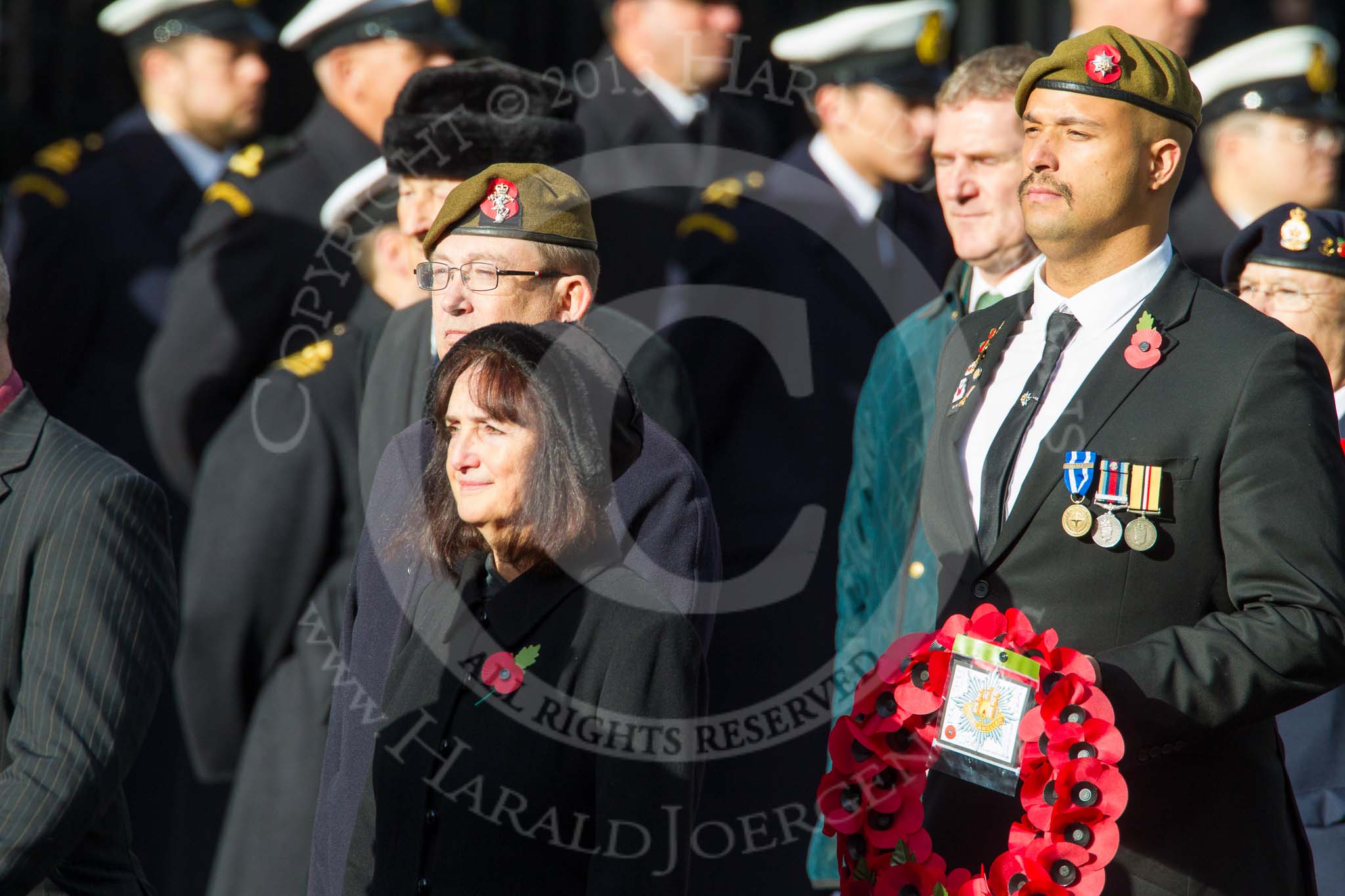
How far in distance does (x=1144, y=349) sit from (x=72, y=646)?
165 cm

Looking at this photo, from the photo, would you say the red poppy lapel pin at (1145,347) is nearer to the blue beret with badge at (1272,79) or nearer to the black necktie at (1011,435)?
the black necktie at (1011,435)

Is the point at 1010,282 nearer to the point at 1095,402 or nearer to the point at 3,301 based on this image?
the point at 1095,402

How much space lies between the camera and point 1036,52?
3959 millimetres

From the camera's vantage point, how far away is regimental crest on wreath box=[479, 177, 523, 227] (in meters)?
3.39

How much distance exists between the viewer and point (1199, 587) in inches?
102

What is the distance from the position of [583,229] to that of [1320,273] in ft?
5.12

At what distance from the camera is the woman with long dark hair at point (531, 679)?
8.26ft

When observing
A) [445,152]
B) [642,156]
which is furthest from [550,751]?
[642,156]

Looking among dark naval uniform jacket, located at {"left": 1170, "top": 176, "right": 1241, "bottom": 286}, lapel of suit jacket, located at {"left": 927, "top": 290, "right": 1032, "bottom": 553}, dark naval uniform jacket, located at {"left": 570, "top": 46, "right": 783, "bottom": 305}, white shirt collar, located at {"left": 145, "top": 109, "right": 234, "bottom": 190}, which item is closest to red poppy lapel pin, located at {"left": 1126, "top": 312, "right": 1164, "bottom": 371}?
lapel of suit jacket, located at {"left": 927, "top": 290, "right": 1032, "bottom": 553}

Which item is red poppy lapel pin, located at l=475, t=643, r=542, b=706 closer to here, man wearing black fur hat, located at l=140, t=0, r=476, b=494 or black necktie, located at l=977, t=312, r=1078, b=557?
black necktie, located at l=977, t=312, r=1078, b=557

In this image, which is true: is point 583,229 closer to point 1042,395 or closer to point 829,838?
point 1042,395

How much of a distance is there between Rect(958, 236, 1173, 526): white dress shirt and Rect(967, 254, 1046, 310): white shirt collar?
3.33 ft

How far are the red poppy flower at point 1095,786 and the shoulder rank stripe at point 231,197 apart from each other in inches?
138

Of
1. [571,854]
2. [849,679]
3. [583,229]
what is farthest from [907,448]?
[571,854]
